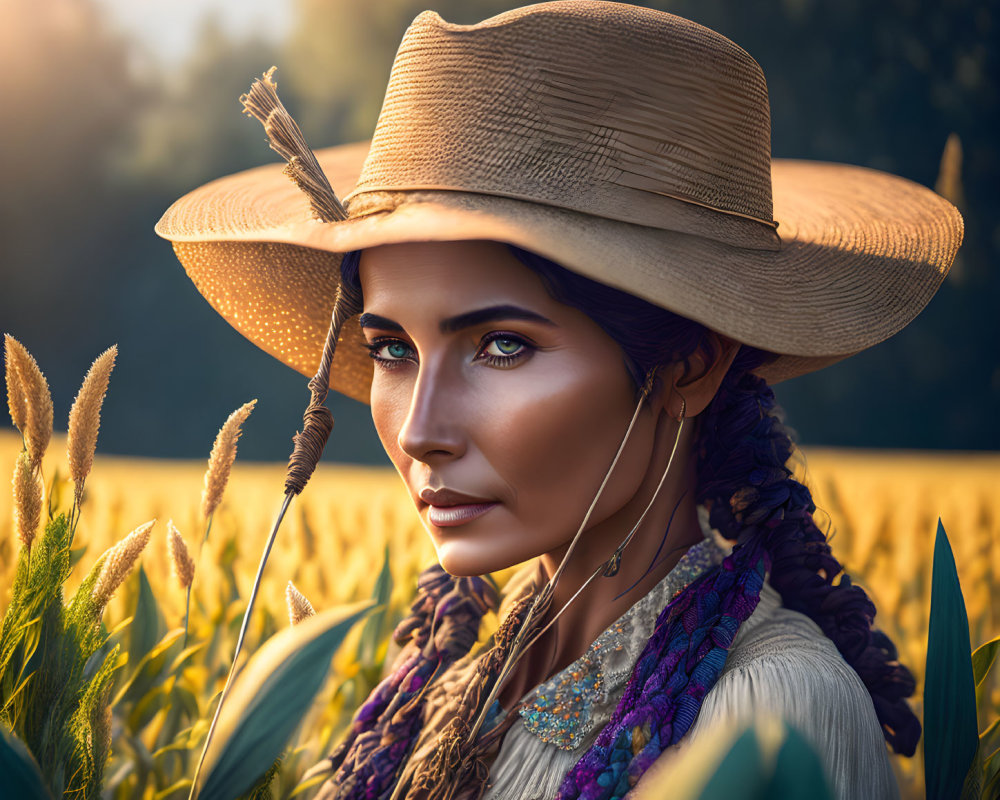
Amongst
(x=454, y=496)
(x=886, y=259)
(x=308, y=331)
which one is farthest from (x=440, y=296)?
(x=886, y=259)

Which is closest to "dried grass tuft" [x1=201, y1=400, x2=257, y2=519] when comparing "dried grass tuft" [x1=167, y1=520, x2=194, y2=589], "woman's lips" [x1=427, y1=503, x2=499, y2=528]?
"dried grass tuft" [x1=167, y1=520, x2=194, y2=589]

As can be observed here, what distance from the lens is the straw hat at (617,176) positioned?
1017 mm

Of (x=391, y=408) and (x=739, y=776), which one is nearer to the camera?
(x=739, y=776)

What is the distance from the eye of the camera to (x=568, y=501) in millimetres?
1106

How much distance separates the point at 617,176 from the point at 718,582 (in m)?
0.53

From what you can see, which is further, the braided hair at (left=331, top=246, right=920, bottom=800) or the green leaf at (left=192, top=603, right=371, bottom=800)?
the braided hair at (left=331, top=246, right=920, bottom=800)

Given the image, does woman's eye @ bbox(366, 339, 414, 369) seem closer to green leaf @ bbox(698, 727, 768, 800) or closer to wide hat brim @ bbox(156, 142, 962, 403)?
wide hat brim @ bbox(156, 142, 962, 403)

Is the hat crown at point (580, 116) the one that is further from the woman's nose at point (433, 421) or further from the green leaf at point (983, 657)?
the green leaf at point (983, 657)

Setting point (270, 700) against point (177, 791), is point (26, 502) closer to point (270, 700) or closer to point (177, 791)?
point (270, 700)

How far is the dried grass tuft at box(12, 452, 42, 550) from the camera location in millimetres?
1008

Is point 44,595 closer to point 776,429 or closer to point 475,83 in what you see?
point 475,83

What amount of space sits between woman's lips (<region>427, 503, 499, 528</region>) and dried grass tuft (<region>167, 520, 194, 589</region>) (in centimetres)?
37

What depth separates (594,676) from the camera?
3.89ft

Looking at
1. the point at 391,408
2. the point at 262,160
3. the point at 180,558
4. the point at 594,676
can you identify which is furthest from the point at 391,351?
the point at 262,160
